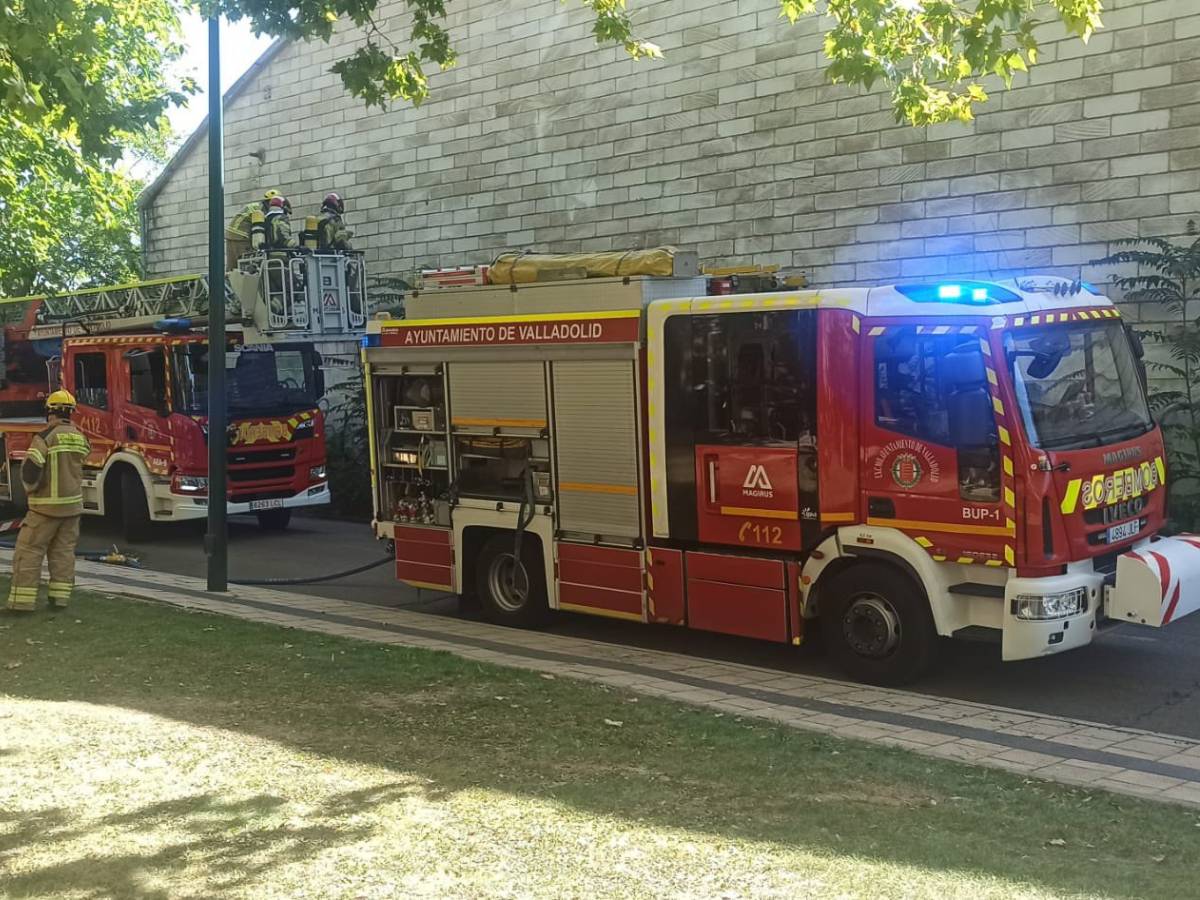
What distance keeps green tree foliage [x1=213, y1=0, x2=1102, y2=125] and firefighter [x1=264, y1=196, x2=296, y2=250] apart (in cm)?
509

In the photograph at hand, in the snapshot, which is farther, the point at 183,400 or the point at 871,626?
the point at 183,400

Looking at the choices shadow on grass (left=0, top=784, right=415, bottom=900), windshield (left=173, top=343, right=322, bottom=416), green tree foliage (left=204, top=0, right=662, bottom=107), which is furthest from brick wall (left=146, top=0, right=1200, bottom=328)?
shadow on grass (left=0, top=784, right=415, bottom=900)

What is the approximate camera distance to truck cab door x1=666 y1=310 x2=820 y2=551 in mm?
7852

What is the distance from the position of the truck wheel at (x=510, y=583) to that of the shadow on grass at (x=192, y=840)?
14.5 ft

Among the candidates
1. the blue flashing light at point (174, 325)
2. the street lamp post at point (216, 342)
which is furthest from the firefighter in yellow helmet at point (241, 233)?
the street lamp post at point (216, 342)

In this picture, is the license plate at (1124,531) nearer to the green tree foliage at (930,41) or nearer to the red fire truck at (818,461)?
the red fire truck at (818,461)

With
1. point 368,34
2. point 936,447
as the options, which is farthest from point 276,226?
point 936,447

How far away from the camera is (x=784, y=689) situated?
7.38 meters

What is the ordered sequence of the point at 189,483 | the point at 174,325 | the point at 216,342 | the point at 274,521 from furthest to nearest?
the point at 274,521
the point at 189,483
the point at 174,325
the point at 216,342

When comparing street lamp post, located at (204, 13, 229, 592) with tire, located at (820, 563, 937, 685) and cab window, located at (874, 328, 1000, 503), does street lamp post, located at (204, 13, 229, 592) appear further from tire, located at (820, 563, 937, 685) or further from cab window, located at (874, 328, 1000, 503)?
cab window, located at (874, 328, 1000, 503)

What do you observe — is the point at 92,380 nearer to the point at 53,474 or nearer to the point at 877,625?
the point at 53,474

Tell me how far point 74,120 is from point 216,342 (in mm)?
3048

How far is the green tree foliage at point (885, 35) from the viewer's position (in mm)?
8078

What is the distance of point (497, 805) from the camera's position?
4.96 meters
